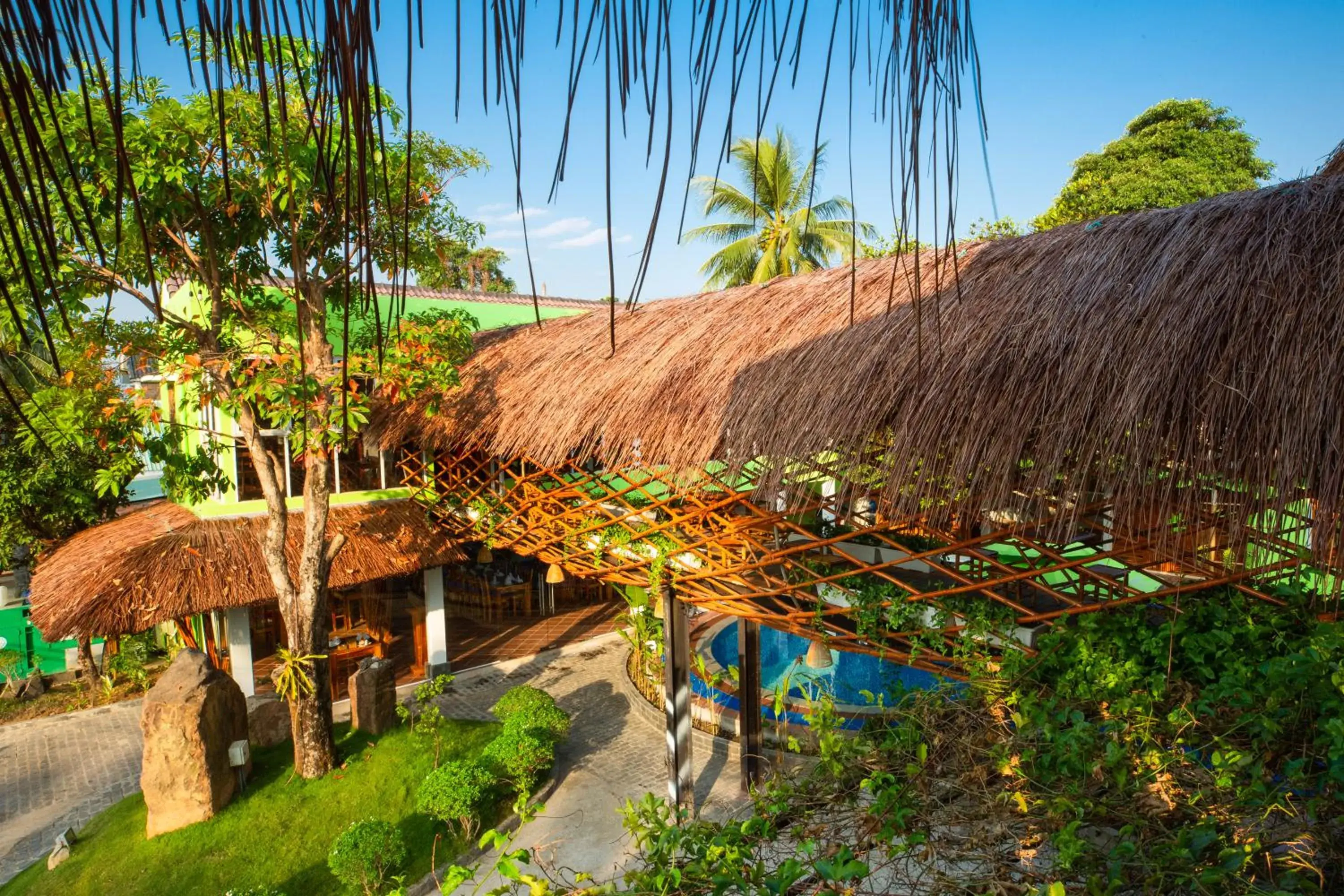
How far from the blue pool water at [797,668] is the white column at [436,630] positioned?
8.32ft

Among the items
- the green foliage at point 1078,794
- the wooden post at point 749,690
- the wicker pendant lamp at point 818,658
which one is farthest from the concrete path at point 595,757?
the green foliage at point 1078,794

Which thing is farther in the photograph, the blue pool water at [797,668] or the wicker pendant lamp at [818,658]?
the wicker pendant lamp at [818,658]

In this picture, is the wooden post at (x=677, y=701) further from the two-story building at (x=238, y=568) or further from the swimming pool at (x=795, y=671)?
the two-story building at (x=238, y=568)

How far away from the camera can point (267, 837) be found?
16.3 ft

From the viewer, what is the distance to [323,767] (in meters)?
5.65

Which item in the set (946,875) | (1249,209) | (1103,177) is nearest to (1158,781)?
(946,875)

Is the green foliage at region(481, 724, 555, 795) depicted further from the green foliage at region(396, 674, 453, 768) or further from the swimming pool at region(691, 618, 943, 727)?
the swimming pool at region(691, 618, 943, 727)

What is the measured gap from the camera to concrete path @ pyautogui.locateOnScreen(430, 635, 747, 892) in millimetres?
5043

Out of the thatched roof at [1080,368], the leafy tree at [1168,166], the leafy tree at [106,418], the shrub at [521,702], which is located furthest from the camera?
the leafy tree at [1168,166]

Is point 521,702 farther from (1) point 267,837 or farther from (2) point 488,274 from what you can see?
(2) point 488,274

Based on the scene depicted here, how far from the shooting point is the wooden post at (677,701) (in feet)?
16.8

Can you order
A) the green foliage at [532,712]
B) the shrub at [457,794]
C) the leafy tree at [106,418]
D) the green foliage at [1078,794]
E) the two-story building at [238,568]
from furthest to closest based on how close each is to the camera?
the two-story building at [238,568] < the green foliage at [532,712] < the shrub at [457,794] < the leafy tree at [106,418] < the green foliage at [1078,794]

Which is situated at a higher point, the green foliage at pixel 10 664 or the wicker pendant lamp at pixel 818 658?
the wicker pendant lamp at pixel 818 658

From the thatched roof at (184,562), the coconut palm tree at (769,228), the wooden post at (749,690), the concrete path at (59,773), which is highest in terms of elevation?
the coconut palm tree at (769,228)
